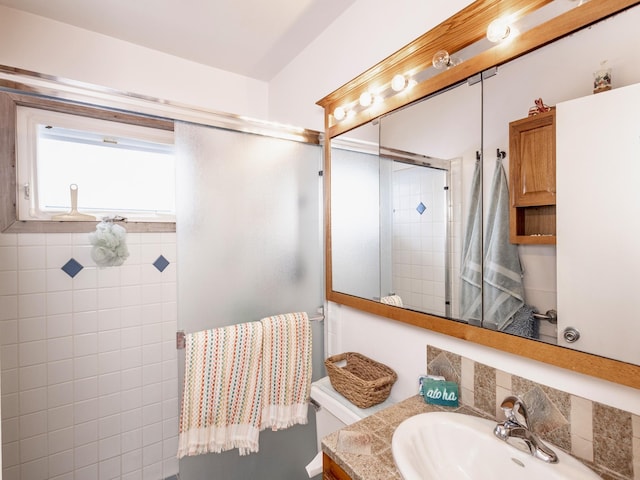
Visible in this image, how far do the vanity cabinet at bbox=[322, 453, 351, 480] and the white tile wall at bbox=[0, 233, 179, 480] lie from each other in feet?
4.67

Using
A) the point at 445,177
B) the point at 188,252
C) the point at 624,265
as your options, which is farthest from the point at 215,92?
the point at 624,265

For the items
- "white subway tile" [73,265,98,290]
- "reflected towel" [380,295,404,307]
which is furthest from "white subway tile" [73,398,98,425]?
"reflected towel" [380,295,404,307]

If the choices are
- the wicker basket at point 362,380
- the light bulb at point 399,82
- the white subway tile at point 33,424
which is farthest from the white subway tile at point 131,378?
the light bulb at point 399,82

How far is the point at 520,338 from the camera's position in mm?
841

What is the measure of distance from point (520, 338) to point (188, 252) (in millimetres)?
1205

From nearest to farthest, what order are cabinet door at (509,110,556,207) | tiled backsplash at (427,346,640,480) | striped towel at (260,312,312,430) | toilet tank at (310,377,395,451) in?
tiled backsplash at (427,346,640,480) → cabinet door at (509,110,556,207) → toilet tank at (310,377,395,451) → striped towel at (260,312,312,430)

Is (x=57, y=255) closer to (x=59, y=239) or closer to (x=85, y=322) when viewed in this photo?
(x=59, y=239)

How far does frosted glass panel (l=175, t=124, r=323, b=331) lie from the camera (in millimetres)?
1285

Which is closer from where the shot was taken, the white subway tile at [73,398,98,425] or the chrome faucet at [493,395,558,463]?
the chrome faucet at [493,395,558,463]

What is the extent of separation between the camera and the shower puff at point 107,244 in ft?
4.84

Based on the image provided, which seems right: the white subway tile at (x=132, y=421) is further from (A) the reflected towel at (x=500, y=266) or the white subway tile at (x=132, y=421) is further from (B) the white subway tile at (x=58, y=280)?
(A) the reflected towel at (x=500, y=266)

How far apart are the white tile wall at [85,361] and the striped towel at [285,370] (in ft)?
2.91

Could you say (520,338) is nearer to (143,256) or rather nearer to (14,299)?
(143,256)

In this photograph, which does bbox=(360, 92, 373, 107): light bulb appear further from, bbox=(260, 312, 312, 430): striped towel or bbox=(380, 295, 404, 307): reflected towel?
bbox=(260, 312, 312, 430): striped towel
